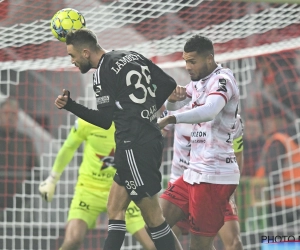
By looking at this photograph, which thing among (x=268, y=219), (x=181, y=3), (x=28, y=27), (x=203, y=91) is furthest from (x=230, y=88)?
(x=268, y=219)

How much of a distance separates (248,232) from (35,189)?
2.64m

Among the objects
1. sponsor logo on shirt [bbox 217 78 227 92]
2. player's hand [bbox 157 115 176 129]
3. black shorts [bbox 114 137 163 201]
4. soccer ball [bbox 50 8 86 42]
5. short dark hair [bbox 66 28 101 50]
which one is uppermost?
soccer ball [bbox 50 8 86 42]

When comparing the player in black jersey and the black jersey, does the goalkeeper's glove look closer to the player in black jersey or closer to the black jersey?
the player in black jersey

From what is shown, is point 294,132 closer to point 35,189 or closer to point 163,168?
point 163,168

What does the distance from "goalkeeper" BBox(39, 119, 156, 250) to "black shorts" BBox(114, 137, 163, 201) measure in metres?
2.13

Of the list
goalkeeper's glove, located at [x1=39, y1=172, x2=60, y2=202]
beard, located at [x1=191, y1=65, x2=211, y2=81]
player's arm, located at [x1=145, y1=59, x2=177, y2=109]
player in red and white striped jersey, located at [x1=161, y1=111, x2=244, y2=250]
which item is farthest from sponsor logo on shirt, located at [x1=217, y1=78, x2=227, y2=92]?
goalkeeper's glove, located at [x1=39, y1=172, x2=60, y2=202]

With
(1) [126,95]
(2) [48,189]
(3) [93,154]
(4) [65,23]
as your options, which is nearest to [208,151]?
(1) [126,95]

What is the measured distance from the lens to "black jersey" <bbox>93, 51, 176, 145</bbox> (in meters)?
5.60

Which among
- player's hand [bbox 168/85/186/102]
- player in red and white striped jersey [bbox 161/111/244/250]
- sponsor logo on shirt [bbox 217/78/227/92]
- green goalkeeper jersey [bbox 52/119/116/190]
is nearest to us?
sponsor logo on shirt [bbox 217/78/227/92]

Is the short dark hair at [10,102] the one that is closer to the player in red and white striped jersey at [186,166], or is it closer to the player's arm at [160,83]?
the player in red and white striped jersey at [186,166]

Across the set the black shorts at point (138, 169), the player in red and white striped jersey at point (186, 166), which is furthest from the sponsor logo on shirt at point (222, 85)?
the player in red and white striped jersey at point (186, 166)

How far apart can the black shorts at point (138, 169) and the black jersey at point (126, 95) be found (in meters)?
0.06

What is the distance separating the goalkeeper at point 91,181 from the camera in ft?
25.4

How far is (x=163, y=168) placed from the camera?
10.1 m
